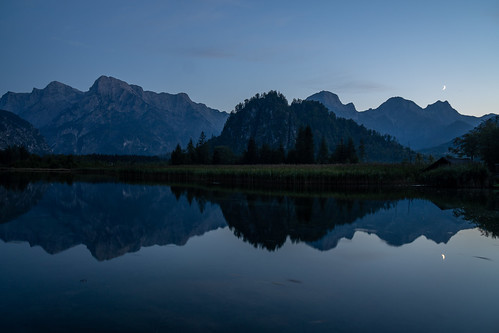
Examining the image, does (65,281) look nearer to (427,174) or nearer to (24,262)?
(24,262)

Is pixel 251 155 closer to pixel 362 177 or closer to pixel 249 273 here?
pixel 362 177

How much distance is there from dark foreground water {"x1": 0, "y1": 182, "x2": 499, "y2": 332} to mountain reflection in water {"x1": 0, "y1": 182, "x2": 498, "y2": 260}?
0.13 m

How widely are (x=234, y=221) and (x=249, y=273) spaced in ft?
37.9

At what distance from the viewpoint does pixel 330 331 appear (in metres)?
8.01

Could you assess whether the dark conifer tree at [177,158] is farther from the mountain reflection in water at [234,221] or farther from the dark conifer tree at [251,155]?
the mountain reflection in water at [234,221]

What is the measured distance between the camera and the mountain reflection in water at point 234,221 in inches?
716

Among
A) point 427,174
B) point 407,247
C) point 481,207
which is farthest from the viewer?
point 427,174

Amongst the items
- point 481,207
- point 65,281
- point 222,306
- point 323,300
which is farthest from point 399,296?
point 481,207

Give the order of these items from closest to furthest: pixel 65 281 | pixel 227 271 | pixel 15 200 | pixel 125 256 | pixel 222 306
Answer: pixel 222 306
pixel 65 281
pixel 227 271
pixel 125 256
pixel 15 200

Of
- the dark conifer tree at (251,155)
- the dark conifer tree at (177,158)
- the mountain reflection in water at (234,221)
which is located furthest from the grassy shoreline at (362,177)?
the dark conifer tree at (251,155)

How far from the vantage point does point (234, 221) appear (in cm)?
2416

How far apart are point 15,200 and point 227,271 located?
30159 mm

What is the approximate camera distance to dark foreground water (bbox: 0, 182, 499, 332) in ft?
28.3

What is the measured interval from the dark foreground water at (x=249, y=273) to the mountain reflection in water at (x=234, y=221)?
0.41 ft
